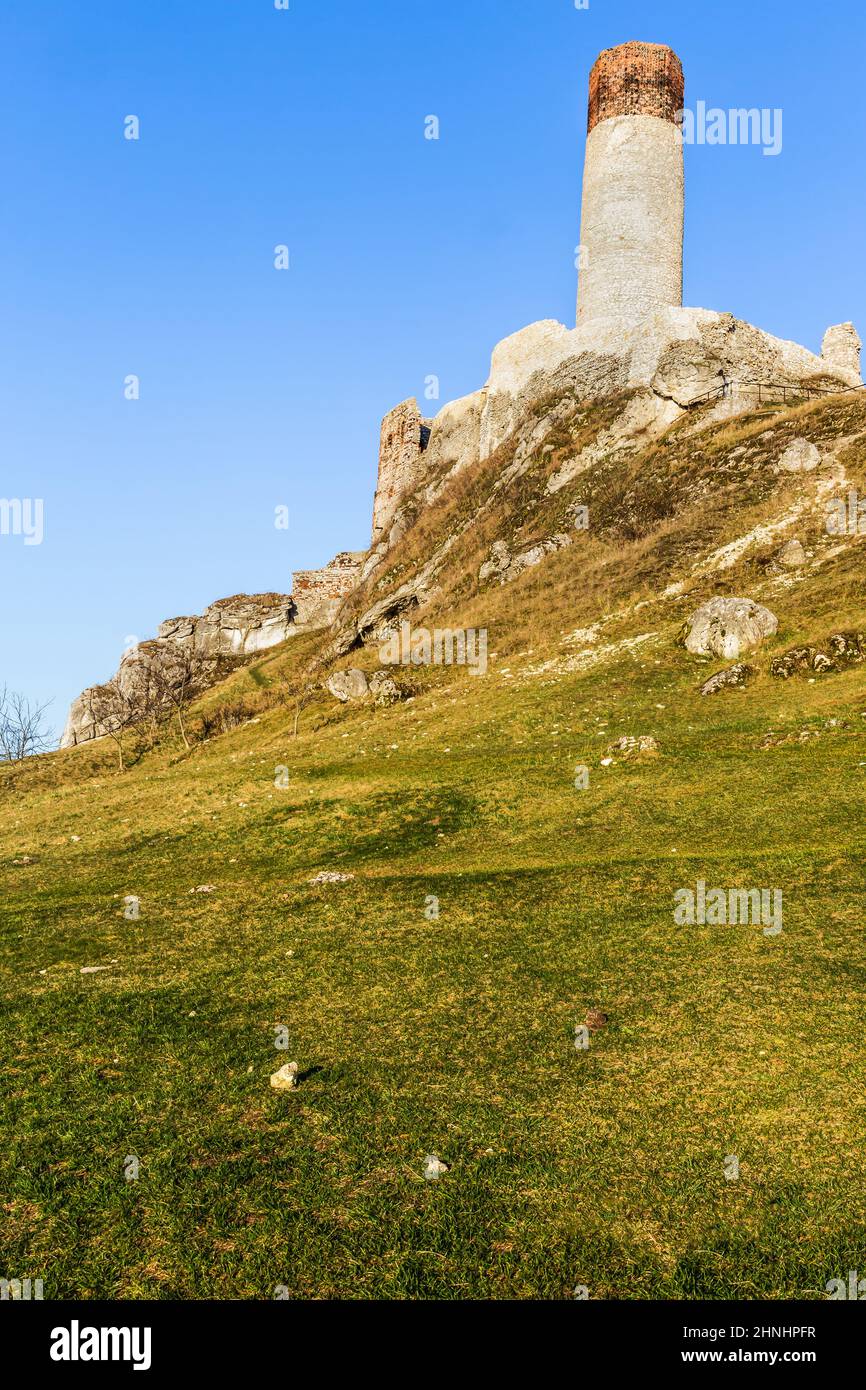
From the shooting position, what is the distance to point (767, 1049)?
435 inches

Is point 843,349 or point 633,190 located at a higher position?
point 633,190

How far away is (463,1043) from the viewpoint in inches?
465

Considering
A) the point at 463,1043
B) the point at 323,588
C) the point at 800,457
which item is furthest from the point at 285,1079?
the point at 323,588

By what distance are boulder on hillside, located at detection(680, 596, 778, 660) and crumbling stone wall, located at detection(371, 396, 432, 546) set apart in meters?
45.6

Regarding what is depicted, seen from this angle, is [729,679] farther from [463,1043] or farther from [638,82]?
[638,82]

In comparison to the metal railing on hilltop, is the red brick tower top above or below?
above

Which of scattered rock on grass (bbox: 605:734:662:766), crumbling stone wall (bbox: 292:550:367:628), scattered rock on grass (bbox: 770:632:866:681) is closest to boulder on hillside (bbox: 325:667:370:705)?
scattered rock on grass (bbox: 605:734:662:766)

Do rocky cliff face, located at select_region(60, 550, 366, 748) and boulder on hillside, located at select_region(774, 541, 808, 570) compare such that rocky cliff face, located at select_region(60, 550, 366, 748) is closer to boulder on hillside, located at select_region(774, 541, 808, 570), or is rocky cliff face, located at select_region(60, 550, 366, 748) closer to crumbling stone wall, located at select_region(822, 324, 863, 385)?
crumbling stone wall, located at select_region(822, 324, 863, 385)

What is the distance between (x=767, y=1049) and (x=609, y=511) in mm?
44886

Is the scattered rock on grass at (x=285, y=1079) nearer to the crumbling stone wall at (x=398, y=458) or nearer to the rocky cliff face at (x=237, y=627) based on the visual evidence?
the crumbling stone wall at (x=398, y=458)

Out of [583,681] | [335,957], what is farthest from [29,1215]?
[583,681]

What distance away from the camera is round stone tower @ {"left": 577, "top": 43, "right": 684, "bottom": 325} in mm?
64312

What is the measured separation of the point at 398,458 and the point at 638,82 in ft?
104
